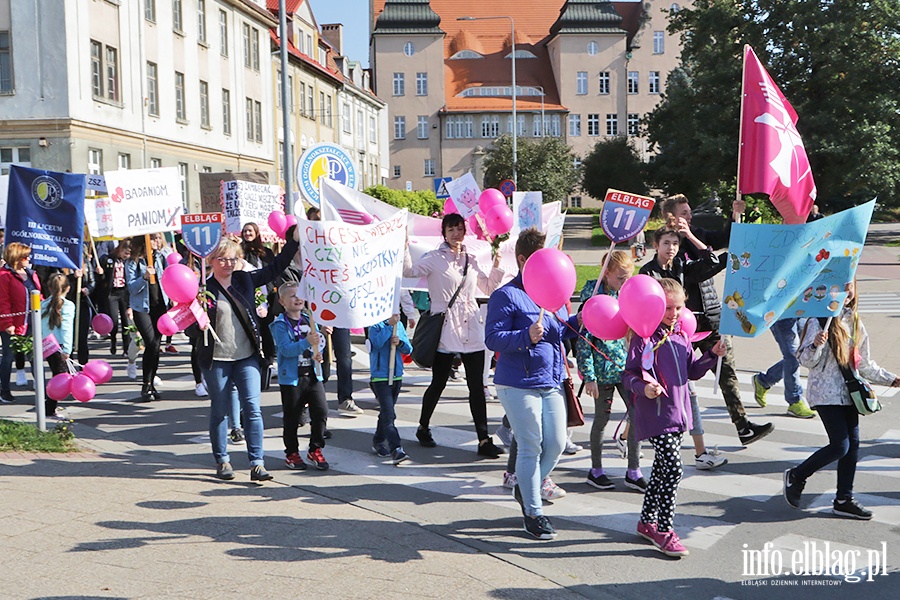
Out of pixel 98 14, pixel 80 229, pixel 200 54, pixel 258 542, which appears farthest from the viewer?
pixel 200 54

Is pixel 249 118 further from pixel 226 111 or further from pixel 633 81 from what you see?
pixel 633 81

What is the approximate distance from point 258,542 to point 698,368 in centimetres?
285

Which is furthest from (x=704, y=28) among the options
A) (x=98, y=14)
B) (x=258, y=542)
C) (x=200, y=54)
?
(x=258, y=542)

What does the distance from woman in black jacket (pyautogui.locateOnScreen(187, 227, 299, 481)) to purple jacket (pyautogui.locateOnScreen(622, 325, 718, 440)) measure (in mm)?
2915

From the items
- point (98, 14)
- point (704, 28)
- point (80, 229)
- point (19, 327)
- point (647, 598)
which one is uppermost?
point (704, 28)

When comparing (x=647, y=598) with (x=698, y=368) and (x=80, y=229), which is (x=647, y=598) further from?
(x=80, y=229)

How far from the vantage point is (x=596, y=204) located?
83.2 meters

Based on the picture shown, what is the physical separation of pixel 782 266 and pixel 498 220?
13.0 feet

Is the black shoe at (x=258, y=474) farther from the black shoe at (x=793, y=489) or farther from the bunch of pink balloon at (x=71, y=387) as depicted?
the black shoe at (x=793, y=489)

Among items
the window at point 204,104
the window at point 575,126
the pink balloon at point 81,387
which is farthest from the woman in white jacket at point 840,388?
the window at point 575,126

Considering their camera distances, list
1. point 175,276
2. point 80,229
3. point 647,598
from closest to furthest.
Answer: point 647,598 < point 175,276 < point 80,229

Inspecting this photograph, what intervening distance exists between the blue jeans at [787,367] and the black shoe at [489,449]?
129 inches

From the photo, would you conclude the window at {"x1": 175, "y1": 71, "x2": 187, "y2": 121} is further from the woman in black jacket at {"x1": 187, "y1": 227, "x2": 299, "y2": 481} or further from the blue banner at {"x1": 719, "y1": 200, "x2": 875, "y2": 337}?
the blue banner at {"x1": 719, "y1": 200, "x2": 875, "y2": 337}

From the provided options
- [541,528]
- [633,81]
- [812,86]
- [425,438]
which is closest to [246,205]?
[425,438]
